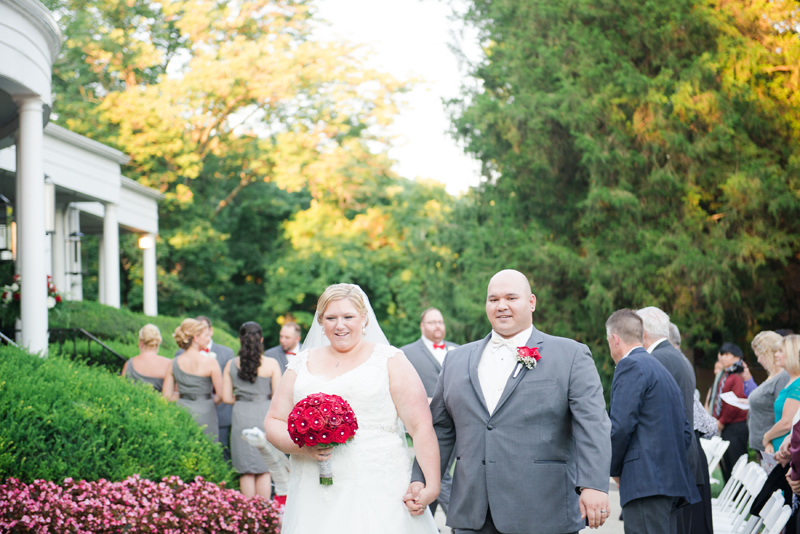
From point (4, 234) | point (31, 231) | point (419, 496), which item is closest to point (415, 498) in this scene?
point (419, 496)

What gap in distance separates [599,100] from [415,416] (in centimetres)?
1423

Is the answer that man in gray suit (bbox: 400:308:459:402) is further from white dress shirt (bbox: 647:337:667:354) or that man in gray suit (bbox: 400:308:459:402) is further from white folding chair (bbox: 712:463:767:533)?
white folding chair (bbox: 712:463:767:533)

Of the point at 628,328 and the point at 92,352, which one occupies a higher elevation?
the point at 628,328

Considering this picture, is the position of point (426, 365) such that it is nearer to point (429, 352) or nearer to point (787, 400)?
point (429, 352)

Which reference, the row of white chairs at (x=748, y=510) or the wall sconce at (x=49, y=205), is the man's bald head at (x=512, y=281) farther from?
the wall sconce at (x=49, y=205)

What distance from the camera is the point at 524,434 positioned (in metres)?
4.03

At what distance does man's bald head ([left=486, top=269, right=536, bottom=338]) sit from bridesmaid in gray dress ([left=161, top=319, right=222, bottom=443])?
15.8ft

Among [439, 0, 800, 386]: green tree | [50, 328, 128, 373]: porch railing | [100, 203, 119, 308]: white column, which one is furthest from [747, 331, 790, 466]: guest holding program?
[100, 203, 119, 308]: white column

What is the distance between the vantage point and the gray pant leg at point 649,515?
4.99 metres

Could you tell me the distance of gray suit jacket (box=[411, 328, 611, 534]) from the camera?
3.95 m

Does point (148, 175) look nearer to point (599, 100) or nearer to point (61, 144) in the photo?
point (61, 144)

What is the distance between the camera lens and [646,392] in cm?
509

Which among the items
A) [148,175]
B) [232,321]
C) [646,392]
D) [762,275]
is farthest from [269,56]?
[646,392]

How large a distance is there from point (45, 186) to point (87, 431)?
10.4 m
